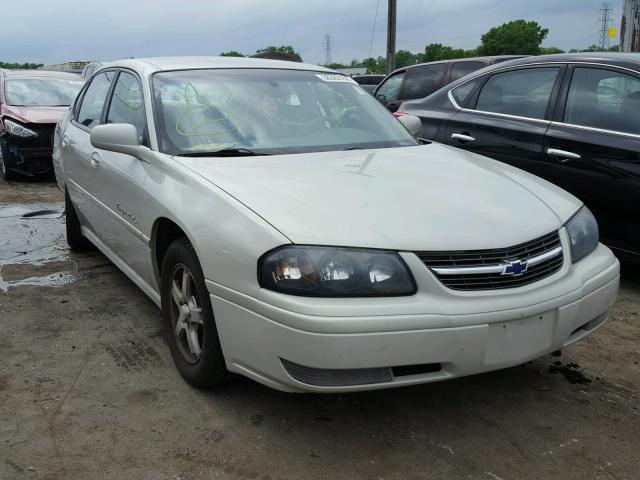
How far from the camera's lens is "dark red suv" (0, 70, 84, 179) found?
8.73 m

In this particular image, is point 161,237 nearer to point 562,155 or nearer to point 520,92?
point 562,155

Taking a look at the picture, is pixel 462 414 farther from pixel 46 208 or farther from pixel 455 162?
pixel 46 208

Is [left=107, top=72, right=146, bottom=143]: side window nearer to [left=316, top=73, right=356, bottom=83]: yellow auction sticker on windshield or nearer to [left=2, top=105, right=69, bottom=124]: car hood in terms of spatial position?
[left=316, top=73, right=356, bottom=83]: yellow auction sticker on windshield

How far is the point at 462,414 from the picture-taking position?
111 inches

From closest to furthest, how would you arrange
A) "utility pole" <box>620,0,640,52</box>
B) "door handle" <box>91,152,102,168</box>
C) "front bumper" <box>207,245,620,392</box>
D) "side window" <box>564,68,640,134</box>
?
1. "front bumper" <box>207,245,620,392</box>
2. "door handle" <box>91,152,102,168</box>
3. "side window" <box>564,68,640,134</box>
4. "utility pole" <box>620,0,640,52</box>

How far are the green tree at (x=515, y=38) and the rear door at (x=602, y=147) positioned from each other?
276 ft

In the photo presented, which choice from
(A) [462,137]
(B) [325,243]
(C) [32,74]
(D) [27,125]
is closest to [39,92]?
(C) [32,74]

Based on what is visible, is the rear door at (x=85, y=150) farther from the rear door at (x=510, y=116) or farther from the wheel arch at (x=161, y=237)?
the rear door at (x=510, y=116)

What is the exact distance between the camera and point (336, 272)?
2.32m

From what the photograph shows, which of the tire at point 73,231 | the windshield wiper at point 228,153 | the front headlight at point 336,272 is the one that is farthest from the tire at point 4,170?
the front headlight at point 336,272

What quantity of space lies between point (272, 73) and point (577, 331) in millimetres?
2200

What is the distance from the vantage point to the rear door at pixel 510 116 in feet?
15.6

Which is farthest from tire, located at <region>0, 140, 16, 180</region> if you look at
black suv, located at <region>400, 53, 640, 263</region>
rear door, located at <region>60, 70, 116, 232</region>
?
black suv, located at <region>400, 53, 640, 263</region>

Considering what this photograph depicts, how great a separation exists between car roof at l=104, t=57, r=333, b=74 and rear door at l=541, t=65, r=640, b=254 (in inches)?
68.8
